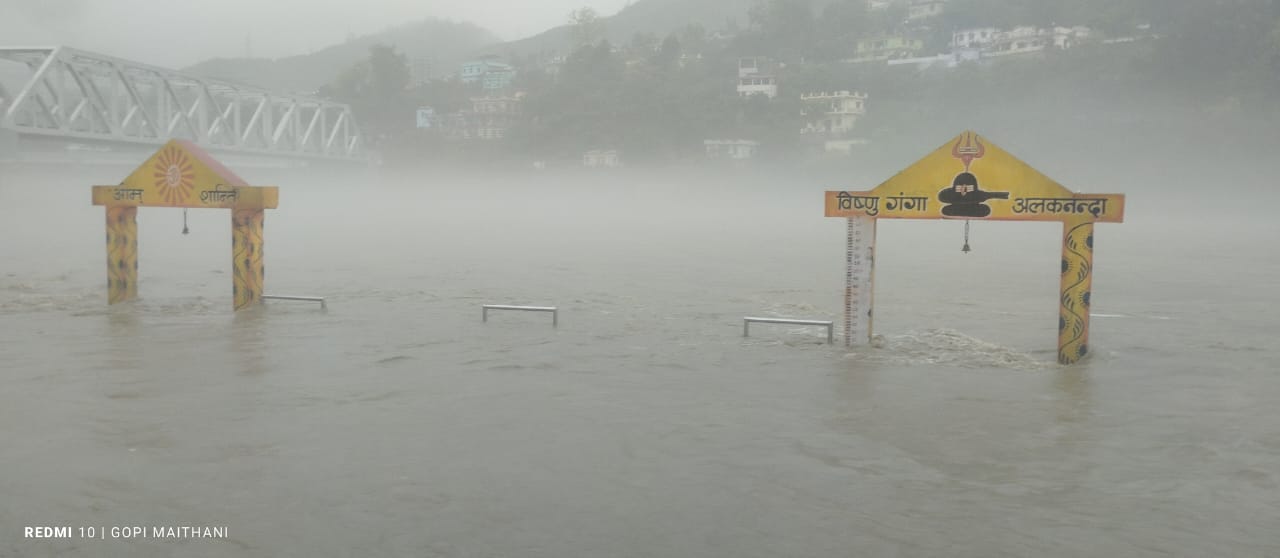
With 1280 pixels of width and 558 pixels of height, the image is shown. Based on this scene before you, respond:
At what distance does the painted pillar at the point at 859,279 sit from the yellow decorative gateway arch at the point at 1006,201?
0.13m

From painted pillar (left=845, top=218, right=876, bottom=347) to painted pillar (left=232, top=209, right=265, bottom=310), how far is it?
344 inches

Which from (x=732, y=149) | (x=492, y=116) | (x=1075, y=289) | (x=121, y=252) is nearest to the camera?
(x=1075, y=289)

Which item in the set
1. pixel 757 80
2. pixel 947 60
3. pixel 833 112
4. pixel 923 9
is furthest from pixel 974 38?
pixel 833 112

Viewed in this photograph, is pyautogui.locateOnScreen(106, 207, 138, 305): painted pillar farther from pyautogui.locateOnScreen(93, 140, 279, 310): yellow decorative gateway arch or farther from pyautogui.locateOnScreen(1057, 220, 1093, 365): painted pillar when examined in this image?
pyautogui.locateOnScreen(1057, 220, 1093, 365): painted pillar

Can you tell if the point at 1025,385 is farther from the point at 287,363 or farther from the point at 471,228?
the point at 471,228

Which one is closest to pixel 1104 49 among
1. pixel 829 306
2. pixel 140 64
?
pixel 140 64

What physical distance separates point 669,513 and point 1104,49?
119m

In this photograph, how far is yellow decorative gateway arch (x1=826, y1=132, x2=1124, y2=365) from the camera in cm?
1229

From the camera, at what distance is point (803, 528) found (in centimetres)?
652

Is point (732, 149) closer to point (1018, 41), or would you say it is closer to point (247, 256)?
point (1018, 41)

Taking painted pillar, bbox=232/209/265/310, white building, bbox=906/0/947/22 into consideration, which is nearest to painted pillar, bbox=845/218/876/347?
painted pillar, bbox=232/209/265/310

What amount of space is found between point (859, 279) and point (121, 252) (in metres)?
11.4

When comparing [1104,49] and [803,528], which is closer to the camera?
[803,528]

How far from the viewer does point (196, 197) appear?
16438 mm
